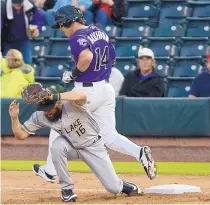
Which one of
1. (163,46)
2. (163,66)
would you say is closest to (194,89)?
(163,66)

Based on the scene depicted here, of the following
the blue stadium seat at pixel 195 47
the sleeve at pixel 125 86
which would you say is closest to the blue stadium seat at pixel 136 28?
the blue stadium seat at pixel 195 47

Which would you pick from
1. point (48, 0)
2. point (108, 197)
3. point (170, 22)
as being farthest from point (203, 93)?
point (108, 197)

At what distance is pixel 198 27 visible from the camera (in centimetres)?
1407

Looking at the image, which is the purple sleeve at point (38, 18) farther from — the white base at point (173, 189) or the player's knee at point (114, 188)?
the player's knee at point (114, 188)

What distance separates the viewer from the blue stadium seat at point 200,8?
1410 cm

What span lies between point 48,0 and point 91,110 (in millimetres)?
6674

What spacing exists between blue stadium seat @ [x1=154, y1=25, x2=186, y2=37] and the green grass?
3435 millimetres

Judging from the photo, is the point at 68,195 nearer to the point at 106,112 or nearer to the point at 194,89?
the point at 106,112

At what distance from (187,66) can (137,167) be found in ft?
10.2

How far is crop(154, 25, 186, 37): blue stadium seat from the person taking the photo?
14.2 meters

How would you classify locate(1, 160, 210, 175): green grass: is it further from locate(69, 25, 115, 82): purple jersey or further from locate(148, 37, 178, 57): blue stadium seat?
locate(148, 37, 178, 57): blue stadium seat

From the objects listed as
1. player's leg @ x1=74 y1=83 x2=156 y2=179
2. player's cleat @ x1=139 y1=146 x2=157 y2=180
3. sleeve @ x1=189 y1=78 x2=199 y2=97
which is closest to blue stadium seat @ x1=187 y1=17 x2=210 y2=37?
sleeve @ x1=189 y1=78 x2=199 y2=97

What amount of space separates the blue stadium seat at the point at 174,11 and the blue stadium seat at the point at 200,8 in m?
0.10

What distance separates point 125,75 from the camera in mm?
13148
